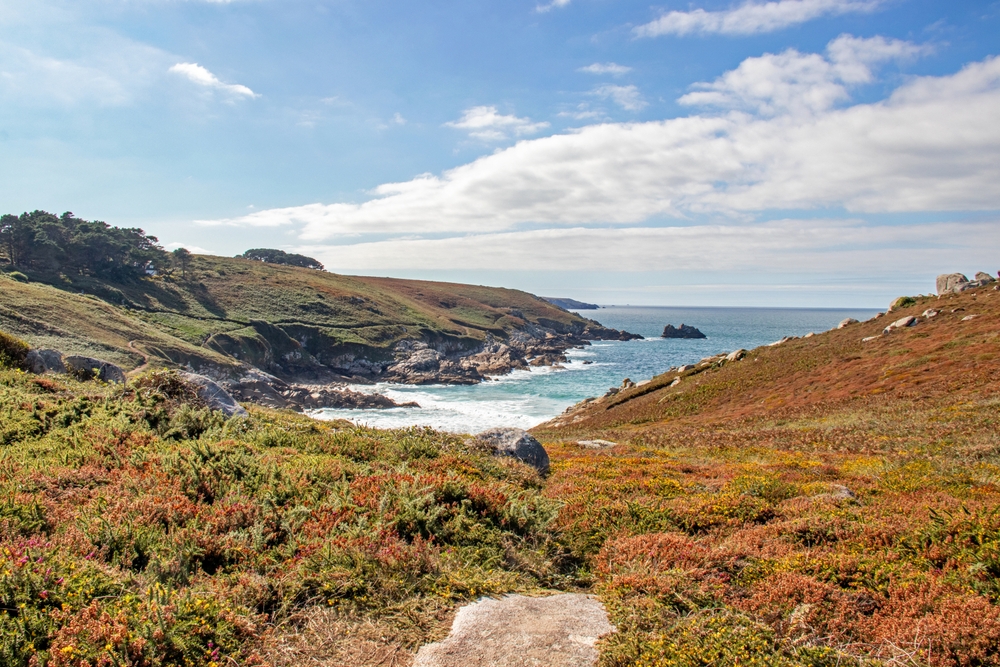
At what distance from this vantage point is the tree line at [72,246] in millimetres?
90750

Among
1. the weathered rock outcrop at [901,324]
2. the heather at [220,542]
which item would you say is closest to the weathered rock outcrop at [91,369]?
the heather at [220,542]

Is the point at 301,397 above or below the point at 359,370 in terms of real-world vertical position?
below

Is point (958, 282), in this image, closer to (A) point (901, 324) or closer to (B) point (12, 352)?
(A) point (901, 324)

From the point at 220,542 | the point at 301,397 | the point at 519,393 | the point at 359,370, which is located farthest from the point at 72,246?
the point at 220,542

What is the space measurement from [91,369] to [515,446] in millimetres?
20246

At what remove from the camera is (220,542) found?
693cm

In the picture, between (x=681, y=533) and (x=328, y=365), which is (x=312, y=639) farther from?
(x=328, y=365)

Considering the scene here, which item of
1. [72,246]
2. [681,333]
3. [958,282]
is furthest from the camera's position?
[681,333]

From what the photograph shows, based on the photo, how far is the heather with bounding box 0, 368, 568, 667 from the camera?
16.2 feet

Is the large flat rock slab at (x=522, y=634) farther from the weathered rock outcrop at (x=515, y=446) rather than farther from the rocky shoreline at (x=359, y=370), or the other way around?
the rocky shoreline at (x=359, y=370)

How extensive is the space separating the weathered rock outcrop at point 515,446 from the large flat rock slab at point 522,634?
949cm

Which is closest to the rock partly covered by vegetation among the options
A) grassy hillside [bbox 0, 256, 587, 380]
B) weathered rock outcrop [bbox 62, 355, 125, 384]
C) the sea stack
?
weathered rock outcrop [bbox 62, 355, 125, 384]

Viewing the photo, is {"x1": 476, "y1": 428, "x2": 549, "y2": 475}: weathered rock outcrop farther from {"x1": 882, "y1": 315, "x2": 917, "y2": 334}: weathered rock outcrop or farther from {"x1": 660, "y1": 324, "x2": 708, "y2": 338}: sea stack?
{"x1": 660, "y1": 324, "x2": 708, "y2": 338}: sea stack

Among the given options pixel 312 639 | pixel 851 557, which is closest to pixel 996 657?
pixel 851 557
